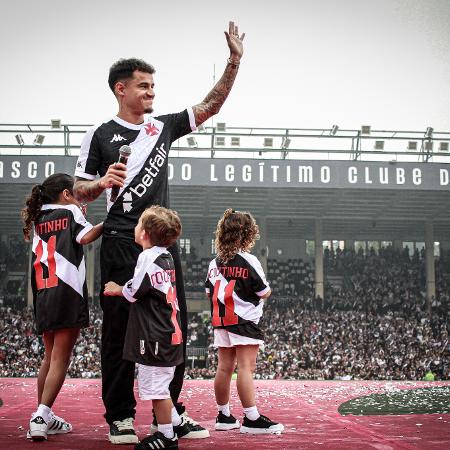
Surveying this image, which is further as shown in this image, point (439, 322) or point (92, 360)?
point (439, 322)

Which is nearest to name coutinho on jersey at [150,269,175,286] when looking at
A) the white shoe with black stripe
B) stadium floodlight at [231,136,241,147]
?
the white shoe with black stripe

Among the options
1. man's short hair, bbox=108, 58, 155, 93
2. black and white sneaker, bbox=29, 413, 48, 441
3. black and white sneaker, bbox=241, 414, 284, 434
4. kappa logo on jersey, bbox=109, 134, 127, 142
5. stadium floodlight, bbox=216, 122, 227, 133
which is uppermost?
stadium floodlight, bbox=216, 122, 227, 133

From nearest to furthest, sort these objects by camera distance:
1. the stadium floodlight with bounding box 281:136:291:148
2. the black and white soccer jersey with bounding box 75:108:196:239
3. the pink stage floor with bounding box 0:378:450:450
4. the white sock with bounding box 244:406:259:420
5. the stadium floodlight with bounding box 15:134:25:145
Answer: the pink stage floor with bounding box 0:378:450:450 → the black and white soccer jersey with bounding box 75:108:196:239 → the white sock with bounding box 244:406:259:420 → the stadium floodlight with bounding box 15:134:25:145 → the stadium floodlight with bounding box 281:136:291:148

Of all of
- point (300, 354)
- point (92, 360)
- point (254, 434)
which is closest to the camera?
point (254, 434)

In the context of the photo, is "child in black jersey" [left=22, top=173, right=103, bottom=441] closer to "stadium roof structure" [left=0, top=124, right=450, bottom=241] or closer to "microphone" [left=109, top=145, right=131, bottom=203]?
"microphone" [left=109, top=145, right=131, bottom=203]

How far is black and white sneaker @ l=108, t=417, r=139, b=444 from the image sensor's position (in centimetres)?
375

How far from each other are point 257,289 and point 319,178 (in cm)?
2213

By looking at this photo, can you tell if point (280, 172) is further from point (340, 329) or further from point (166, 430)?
point (166, 430)

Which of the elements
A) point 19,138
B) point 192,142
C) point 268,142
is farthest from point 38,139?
point 268,142

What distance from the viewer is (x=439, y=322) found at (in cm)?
2900

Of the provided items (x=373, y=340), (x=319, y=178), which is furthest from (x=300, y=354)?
(x=319, y=178)

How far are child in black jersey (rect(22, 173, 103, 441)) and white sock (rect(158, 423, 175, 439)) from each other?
97 cm

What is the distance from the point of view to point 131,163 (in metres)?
4.05

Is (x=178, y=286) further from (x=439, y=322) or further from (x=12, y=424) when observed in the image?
(x=439, y=322)
